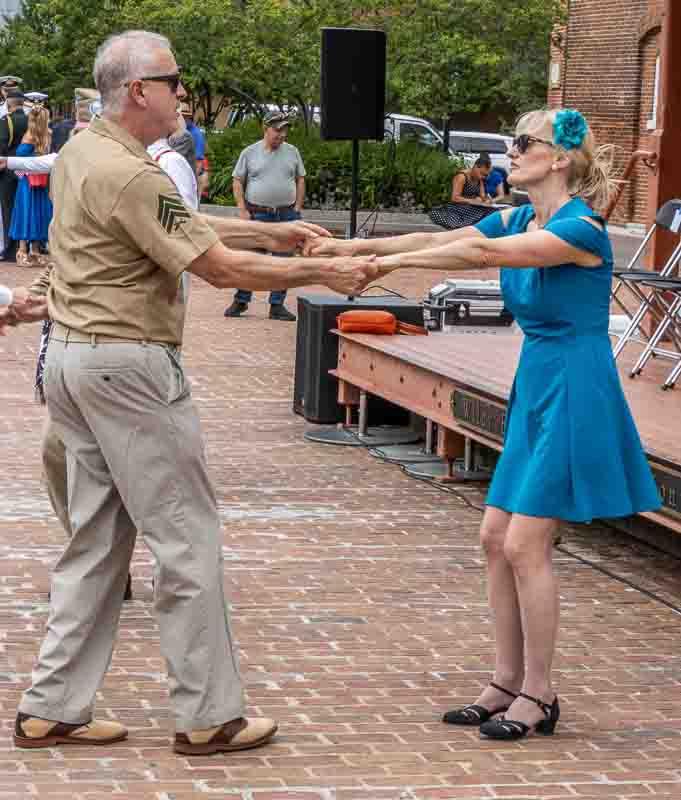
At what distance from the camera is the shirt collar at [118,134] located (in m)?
5.19

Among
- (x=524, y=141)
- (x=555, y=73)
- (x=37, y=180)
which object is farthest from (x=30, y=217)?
(x=555, y=73)

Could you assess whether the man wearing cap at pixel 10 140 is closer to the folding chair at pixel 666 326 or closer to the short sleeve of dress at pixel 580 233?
the folding chair at pixel 666 326

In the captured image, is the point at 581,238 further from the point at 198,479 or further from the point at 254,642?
the point at 254,642

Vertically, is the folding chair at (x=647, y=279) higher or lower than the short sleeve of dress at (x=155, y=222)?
lower

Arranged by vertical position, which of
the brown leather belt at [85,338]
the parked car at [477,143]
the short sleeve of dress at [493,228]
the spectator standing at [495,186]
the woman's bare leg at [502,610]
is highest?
the short sleeve of dress at [493,228]

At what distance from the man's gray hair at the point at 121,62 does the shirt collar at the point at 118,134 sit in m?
0.05

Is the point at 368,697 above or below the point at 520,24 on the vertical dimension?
below

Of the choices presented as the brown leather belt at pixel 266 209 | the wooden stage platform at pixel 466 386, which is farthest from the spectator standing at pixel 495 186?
the wooden stage platform at pixel 466 386

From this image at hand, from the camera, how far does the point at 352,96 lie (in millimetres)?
14734

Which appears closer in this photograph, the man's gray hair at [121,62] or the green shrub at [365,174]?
the man's gray hair at [121,62]

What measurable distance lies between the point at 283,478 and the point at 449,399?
3.44ft

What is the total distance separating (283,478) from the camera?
10.3m

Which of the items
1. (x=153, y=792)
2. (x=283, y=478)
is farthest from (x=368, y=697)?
(x=283, y=478)

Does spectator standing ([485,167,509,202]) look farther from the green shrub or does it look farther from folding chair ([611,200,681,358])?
folding chair ([611,200,681,358])
